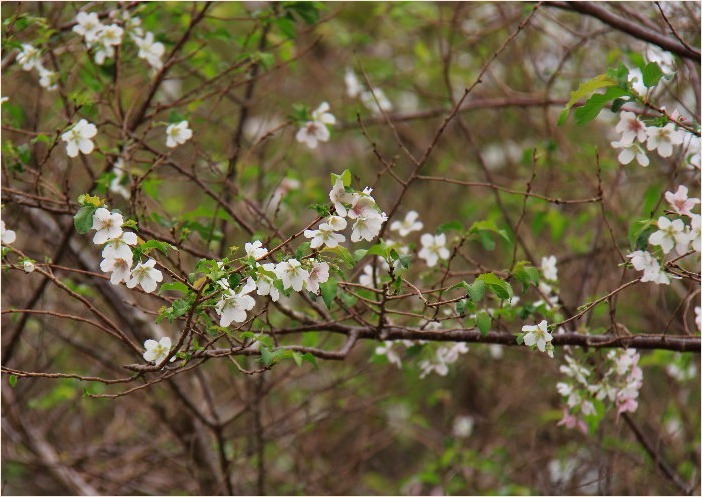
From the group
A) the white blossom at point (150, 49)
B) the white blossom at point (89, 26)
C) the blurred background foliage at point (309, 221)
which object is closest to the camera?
the white blossom at point (89, 26)

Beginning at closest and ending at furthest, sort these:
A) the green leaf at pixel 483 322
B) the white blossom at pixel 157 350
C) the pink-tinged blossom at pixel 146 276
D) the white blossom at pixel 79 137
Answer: the pink-tinged blossom at pixel 146 276
the white blossom at pixel 157 350
the green leaf at pixel 483 322
the white blossom at pixel 79 137

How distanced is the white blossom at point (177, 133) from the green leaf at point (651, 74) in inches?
51.8

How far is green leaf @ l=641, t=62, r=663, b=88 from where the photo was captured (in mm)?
1898

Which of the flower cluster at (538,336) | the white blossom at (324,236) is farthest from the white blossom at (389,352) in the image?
the white blossom at (324,236)

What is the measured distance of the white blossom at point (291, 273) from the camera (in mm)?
1730

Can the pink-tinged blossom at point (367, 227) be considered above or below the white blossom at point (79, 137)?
below

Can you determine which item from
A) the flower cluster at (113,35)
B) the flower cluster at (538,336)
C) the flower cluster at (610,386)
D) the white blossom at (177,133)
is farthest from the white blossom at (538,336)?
the flower cluster at (113,35)

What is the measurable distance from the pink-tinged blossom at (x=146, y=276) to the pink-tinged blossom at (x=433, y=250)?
921 mm

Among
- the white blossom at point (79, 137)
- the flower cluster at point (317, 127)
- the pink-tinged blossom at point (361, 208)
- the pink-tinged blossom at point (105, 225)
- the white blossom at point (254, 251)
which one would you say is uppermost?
the flower cluster at point (317, 127)

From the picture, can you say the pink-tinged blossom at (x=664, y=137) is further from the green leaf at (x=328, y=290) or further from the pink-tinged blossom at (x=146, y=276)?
the pink-tinged blossom at (x=146, y=276)

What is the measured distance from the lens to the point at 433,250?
2465 millimetres

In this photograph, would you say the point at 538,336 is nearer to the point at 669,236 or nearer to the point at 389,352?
the point at 669,236

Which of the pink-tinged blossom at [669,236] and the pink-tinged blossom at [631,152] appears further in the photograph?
the pink-tinged blossom at [631,152]

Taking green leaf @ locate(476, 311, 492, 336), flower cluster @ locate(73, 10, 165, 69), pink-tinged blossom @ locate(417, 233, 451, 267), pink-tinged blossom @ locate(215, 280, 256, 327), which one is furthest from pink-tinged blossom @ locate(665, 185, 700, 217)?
flower cluster @ locate(73, 10, 165, 69)
